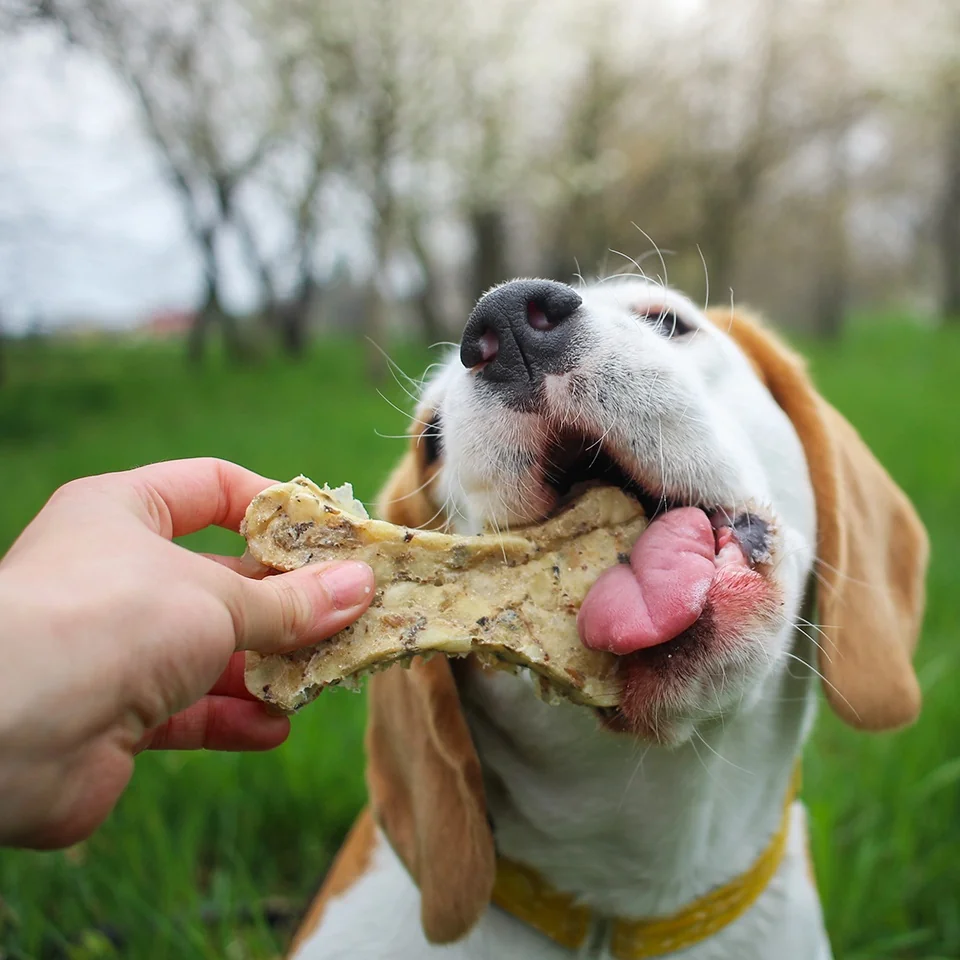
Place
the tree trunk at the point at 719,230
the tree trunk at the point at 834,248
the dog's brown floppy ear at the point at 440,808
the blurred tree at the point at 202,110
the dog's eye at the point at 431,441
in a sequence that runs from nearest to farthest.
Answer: the dog's brown floppy ear at the point at 440,808 → the dog's eye at the point at 431,441 → the blurred tree at the point at 202,110 → the tree trunk at the point at 719,230 → the tree trunk at the point at 834,248

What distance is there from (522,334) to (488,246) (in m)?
15.4

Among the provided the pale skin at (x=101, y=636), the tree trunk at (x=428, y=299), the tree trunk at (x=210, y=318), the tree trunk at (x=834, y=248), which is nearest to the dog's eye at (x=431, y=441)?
the pale skin at (x=101, y=636)

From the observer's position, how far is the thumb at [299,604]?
0.93 metres

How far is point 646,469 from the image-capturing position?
1.24m

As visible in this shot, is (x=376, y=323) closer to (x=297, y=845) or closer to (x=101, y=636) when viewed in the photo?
(x=297, y=845)

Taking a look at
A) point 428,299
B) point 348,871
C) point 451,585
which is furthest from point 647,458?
point 428,299

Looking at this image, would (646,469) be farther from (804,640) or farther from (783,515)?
(804,640)

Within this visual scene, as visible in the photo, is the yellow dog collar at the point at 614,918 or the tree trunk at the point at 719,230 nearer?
the yellow dog collar at the point at 614,918

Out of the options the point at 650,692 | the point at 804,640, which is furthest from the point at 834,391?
the point at 650,692

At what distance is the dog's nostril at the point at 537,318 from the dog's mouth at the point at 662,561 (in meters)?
0.16

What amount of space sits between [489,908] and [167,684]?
0.99 meters

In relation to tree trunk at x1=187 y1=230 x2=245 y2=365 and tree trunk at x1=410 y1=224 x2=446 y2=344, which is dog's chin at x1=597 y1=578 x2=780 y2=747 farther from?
tree trunk at x1=410 y1=224 x2=446 y2=344

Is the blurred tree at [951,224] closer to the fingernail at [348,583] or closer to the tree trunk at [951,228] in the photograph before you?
the tree trunk at [951,228]

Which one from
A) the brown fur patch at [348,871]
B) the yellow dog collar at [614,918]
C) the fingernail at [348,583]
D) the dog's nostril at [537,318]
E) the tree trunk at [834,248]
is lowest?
the tree trunk at [834,248]
